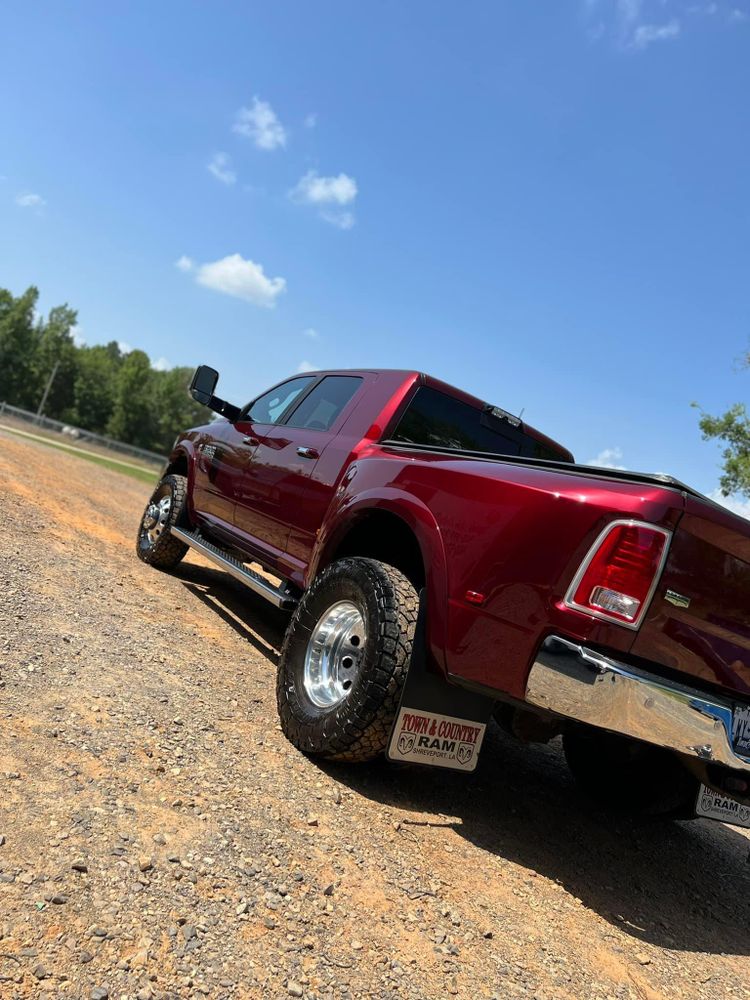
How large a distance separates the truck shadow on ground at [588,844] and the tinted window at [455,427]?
1.86 meters

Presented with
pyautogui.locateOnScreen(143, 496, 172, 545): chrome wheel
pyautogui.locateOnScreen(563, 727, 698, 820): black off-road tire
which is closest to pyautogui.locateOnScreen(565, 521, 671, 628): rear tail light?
pyautogui.locateOnScreen(563, 727, 698, 820): black off-road tire

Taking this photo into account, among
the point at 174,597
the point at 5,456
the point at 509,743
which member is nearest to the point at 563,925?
the point at 509,743

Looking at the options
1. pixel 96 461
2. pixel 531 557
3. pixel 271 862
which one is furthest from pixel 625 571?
pixel 96 461

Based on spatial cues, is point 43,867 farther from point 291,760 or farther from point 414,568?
point 414,568

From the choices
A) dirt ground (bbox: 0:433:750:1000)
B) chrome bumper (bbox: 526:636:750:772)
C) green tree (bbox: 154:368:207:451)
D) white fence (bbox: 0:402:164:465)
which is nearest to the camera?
dirt ground (bbox: 0:433:750:1000)

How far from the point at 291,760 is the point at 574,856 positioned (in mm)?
1397

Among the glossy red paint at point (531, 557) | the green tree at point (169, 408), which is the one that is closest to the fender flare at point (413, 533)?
the glossy red paint at point (531, 557)

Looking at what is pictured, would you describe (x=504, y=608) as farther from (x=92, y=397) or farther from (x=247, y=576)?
(x=92, y=397)

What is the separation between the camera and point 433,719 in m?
2.97

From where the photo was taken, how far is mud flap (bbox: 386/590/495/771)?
2910 mm

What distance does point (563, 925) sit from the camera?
2.63 m

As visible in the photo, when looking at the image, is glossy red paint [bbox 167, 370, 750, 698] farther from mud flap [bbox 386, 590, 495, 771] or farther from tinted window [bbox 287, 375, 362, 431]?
tinted window [bbox 287, 375, 362, 431]

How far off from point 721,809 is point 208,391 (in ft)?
15.2

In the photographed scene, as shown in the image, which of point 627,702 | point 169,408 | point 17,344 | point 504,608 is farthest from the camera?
point 169,408
